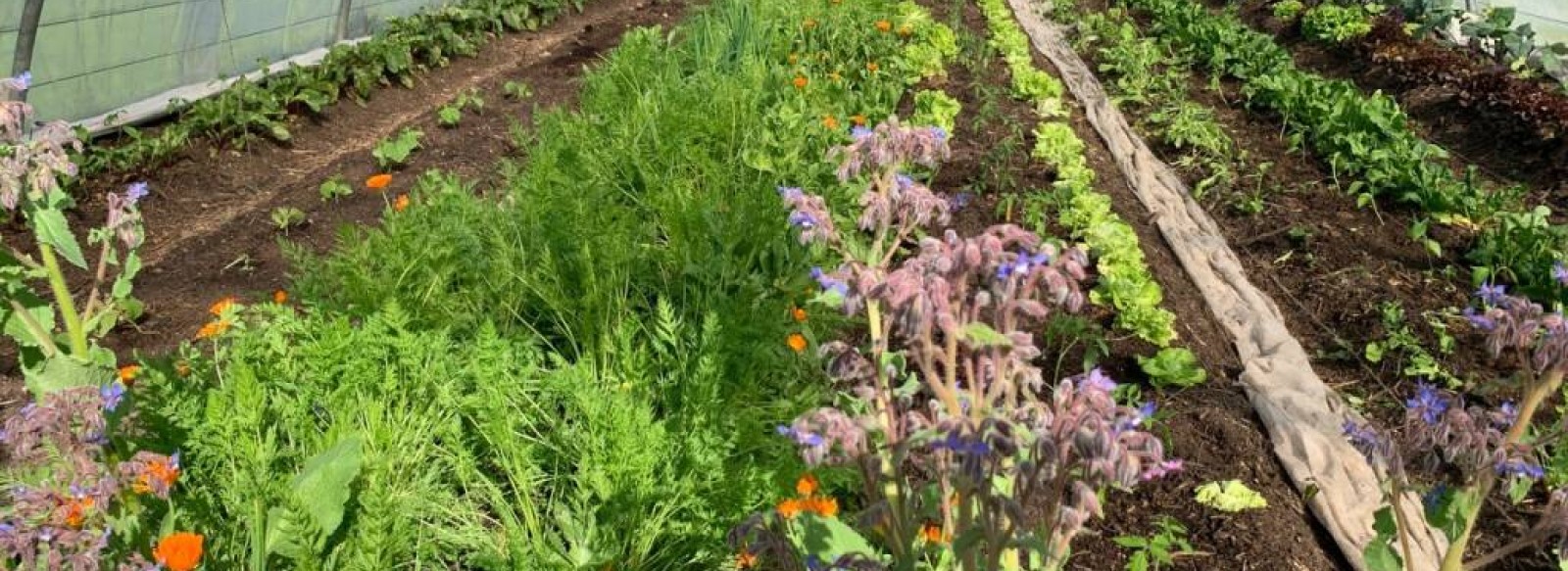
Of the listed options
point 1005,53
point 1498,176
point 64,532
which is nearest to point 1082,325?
point 64,532

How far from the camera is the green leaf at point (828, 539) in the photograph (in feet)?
5.71

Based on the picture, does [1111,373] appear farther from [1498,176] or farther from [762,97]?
[1498,176]

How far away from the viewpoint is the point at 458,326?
2922 millimetres

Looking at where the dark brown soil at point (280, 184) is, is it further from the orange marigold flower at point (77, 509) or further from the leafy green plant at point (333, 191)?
the orange marigold flower at point (77, 509)

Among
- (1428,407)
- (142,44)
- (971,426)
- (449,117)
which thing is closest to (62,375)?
(971,426)

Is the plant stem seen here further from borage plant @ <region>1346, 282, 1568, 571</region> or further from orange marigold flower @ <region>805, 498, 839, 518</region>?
borage plant @ <region>1346, 282, 1568, 571</region>

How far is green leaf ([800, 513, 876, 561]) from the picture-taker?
174cm

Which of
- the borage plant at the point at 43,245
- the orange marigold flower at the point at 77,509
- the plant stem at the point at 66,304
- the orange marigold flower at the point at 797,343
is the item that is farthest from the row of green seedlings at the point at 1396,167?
the plant stem at the point at 66,304

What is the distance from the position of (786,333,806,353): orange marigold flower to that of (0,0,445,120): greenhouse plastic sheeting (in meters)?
4.03

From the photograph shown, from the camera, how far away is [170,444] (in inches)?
89.5

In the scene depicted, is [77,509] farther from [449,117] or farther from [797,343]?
[449,117]

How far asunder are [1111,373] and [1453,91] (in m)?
4.28

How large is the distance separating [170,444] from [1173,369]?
2.56 m

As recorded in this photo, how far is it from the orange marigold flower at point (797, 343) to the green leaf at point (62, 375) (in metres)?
1.50
